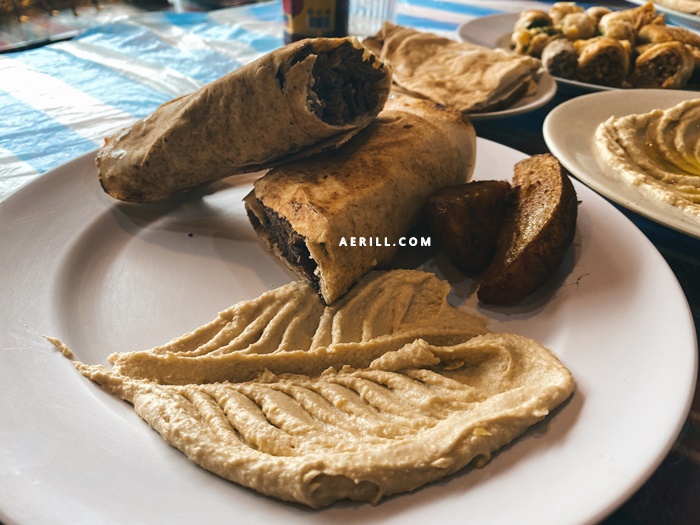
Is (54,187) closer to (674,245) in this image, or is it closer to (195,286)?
(195,286)

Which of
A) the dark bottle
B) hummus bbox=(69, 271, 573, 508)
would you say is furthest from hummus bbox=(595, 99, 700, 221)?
the dark bottle

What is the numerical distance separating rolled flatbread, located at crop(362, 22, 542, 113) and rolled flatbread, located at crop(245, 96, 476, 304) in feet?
2.64

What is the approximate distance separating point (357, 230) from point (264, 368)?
51 cm

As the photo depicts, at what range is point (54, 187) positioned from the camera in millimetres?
2039

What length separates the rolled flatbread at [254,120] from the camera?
5.74 feet

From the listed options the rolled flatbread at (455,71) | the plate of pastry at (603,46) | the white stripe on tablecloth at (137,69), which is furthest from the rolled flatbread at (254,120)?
the plate of pastry at (603,46)

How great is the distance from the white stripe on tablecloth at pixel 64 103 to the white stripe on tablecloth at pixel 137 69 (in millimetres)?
379

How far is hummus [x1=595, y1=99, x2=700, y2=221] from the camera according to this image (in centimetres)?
206

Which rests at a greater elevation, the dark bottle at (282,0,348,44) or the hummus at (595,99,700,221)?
the dark bottle at (282,0,348,44)

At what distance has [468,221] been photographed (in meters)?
1.78

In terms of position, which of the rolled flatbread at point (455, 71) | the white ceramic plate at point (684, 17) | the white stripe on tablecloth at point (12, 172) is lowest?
the white stripe on tablecloth at point (12, 172)

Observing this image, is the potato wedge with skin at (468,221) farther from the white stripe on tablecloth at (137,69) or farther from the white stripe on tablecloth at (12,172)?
the white stripe on tablecloth at (137,69)

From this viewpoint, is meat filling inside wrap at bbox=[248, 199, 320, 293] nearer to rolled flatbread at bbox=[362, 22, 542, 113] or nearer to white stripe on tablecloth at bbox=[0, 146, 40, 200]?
white stripe on tablecloth at bbox=[0, 146, 40, 200]

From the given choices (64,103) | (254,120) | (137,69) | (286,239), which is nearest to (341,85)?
(254,120)
